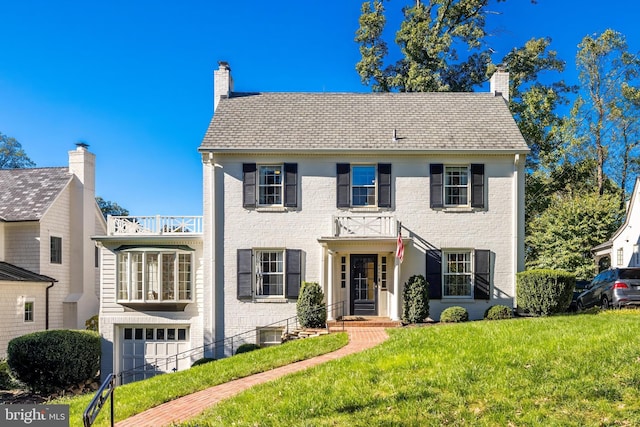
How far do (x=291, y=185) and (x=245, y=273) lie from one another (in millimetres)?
3432

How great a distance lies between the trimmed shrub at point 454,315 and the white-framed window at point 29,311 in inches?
638

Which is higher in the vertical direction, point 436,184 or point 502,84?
point 502,84

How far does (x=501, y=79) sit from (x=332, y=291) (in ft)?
35.6

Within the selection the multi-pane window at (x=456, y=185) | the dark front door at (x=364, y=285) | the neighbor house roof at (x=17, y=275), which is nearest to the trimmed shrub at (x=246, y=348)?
the dark front door at (x=364, y=285)

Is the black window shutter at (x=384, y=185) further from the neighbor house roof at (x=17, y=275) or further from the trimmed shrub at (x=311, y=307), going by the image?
the neighbor house roof at (x=17, y=275)

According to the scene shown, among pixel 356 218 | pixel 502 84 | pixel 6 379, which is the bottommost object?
pixel 6 379

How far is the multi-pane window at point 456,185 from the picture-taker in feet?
60.0

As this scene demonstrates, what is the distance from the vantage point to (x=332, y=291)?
1755cm

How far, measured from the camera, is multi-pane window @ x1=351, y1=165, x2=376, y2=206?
60.1ft

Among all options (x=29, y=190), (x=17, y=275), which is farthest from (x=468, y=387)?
(x=29, y=190)

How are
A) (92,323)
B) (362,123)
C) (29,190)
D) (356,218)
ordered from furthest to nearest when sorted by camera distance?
(29,190) < (92,323) < (362,123) < (356,218)

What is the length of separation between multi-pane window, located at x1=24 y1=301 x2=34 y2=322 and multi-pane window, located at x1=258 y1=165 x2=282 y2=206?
1085cm

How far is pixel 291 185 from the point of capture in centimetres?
1811

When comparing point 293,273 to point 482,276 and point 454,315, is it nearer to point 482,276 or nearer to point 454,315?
point 454,315
